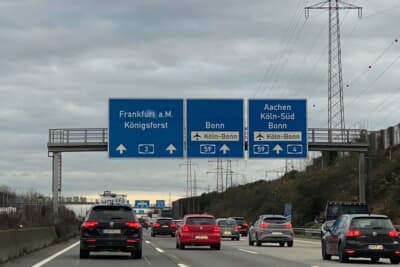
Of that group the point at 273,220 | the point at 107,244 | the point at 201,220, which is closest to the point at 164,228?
the point at 273,220

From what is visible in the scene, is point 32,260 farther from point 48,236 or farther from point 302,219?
point 302,219

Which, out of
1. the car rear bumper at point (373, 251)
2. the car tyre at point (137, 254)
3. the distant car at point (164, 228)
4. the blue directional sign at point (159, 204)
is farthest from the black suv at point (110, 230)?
the blue directional sign at point (159, 204)

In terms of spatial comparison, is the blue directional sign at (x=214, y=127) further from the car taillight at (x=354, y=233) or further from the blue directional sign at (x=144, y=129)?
the car taillight at (x=354, y=233)

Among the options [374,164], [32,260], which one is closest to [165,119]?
[32,260]

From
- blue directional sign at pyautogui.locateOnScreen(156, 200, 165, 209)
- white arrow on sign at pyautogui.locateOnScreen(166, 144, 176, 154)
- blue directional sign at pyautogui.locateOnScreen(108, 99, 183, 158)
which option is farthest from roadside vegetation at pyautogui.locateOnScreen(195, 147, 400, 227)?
blue directional sign at pyautogui.locateOnScreen(156, 200, 165, 209)

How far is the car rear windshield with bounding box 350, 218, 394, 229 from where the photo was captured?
955 inches

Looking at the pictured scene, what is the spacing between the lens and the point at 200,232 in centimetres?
3428

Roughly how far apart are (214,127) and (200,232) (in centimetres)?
1073

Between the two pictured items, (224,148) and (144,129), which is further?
(224,148)

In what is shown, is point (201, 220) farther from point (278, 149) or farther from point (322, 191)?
point (322, 191)

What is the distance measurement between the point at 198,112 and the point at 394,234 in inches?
832

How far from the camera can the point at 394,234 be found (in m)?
24.1

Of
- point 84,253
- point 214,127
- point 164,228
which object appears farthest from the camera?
point 164,228

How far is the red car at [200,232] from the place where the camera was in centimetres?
3412
